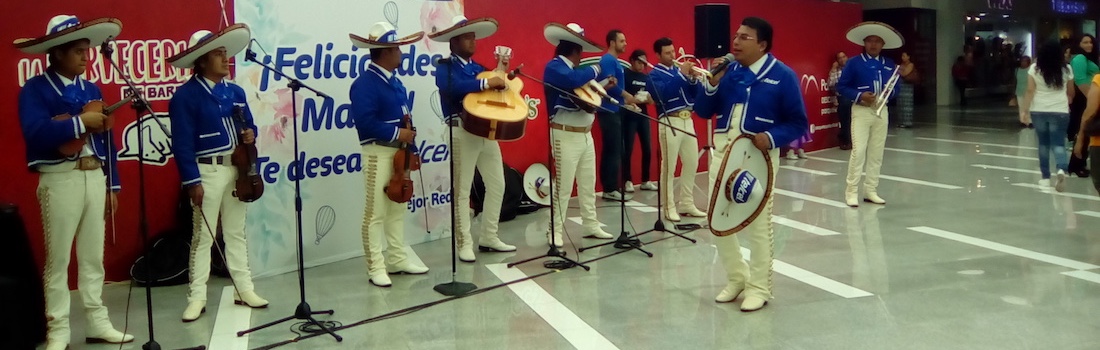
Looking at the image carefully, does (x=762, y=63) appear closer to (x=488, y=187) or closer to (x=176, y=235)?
(x=488, y=187)

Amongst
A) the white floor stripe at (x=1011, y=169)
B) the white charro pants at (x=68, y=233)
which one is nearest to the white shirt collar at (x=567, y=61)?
the white charro pants at (x=68, y=233)

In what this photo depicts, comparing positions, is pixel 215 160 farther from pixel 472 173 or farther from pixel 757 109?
pixel 757 109

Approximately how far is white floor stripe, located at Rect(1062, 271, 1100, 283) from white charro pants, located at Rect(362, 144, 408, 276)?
4.05 meters

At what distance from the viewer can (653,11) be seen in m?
10.6

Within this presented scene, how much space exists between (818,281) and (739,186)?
1.33 metres

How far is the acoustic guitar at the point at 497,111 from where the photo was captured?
5.84 m

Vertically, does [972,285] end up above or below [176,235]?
below

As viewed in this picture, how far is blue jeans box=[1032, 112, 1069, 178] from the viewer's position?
29.8ft

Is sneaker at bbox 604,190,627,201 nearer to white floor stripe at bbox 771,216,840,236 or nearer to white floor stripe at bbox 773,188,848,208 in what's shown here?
white floor stripe at bbox 773,188,848,208

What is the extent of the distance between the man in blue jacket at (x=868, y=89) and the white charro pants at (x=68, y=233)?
599cm

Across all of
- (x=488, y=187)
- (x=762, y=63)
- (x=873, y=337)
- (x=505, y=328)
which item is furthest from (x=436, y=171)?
(x=873, y=337)

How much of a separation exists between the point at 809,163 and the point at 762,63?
753 centimetres

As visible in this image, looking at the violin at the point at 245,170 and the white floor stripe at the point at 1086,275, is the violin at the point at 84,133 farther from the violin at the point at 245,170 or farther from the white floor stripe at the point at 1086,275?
the white floor stripe at the point at 1086,275

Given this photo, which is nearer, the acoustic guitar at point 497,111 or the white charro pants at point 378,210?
the white charro pants at point 378,210
